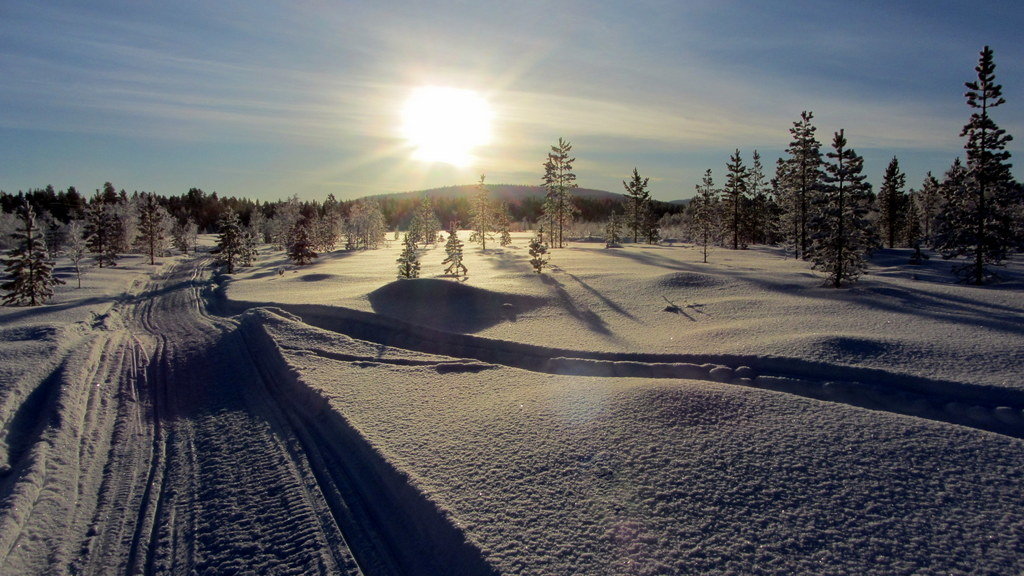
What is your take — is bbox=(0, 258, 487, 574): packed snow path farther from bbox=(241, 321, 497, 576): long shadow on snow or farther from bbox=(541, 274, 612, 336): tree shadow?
bbox=(541, 274, 612, 336): tree shadow

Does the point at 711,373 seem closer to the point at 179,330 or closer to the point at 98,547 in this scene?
the point at 98,547

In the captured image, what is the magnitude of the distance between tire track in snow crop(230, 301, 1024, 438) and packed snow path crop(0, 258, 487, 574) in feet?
18.8

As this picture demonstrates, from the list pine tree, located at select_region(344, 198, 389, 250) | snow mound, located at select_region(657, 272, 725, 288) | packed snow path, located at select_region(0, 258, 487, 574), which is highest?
pine tree, located at select_region(344, 198, 389, 250)

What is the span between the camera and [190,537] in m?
5.93

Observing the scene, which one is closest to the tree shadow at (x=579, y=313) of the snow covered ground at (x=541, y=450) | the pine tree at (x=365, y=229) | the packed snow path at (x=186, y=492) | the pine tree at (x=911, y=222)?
the snow covered ground at (x=541, y=450)

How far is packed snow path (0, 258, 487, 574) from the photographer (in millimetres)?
5570

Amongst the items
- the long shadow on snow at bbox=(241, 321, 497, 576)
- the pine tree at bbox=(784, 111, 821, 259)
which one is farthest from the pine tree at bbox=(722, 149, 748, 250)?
the long shadow on snow at bbox=(241, 321, 497, 576)

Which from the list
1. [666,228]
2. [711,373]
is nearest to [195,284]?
[711,373]

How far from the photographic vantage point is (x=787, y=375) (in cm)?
1073

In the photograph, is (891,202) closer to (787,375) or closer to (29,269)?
(787,375)

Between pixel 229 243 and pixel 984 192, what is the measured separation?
53.7 meters

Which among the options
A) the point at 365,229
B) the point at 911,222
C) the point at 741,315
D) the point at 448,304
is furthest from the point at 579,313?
the point at 911,222

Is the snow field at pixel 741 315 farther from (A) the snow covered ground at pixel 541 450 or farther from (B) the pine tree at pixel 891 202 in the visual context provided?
(B) the pine tree at pixel 891 202

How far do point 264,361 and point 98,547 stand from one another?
757cm
